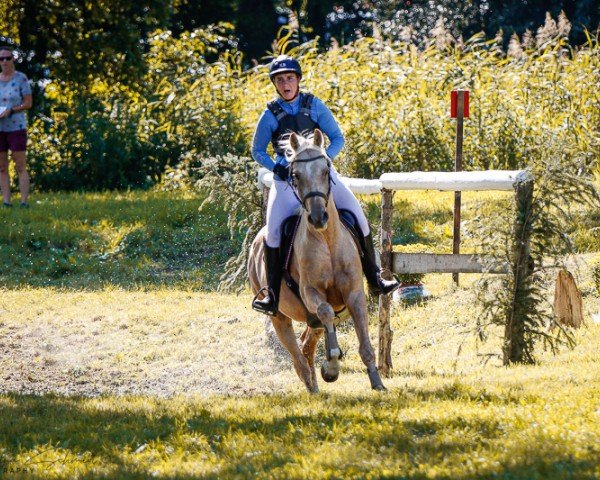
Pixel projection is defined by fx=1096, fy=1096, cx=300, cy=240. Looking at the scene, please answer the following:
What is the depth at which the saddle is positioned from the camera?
9.14 m

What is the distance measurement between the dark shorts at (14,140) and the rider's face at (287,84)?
10193mm

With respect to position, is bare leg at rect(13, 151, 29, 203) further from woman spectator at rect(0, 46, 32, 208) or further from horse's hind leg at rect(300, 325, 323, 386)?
horse's hind leg at rect(300, 325, 323, 386)

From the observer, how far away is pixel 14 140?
1878 cm

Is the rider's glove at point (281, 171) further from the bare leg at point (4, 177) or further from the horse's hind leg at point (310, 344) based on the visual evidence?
the bare leg at point (4, 177)

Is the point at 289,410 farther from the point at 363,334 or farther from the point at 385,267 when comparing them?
the point at 385,267

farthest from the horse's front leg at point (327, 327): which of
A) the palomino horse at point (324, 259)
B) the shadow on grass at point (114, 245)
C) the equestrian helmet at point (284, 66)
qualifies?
the shadow on grass at point (114, 245)

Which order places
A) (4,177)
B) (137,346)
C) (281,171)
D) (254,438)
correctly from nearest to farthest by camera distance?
(254,438)
(281,171)
(137,346)
(4,177)

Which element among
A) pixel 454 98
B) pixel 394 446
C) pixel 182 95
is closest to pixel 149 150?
pixel 182 95

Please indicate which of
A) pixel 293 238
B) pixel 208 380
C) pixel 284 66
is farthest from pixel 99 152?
pixel 293 238

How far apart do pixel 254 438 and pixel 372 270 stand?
2775mm

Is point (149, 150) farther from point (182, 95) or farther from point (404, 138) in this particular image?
point (404, 138)

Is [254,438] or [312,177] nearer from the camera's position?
[254,438]

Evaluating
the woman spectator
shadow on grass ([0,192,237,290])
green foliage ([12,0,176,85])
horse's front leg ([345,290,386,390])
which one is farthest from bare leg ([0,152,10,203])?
horse's front leg ([345,290,386,390])

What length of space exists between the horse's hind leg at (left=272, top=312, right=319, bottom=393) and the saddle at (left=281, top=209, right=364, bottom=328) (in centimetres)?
51
